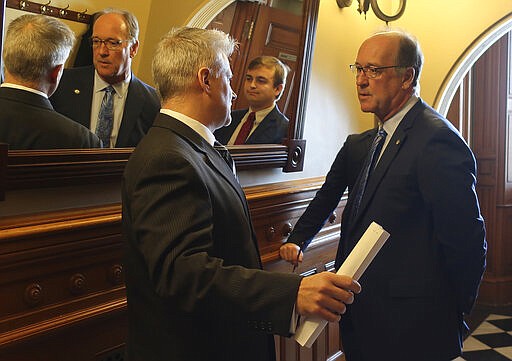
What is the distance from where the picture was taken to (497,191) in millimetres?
5371

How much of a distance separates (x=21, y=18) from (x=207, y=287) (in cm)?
85

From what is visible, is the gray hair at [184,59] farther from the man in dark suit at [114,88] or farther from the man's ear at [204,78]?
the man in dark suit at [114,88]

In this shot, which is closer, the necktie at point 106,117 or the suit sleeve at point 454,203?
the necktie at point 106,117

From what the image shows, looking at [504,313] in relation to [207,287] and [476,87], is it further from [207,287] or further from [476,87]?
[207,287]

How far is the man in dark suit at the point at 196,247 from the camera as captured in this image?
119 cm

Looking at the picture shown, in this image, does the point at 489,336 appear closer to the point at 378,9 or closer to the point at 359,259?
the point at 378,9

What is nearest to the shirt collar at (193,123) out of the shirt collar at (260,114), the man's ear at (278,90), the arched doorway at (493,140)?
the shirt collar at (260,114)

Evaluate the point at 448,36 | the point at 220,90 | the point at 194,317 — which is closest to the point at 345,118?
the point at 448,36

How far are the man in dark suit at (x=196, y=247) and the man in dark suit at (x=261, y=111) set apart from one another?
0.75 meters

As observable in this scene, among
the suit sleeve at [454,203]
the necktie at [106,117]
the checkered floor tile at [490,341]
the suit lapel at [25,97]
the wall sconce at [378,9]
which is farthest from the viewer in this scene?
the checkered floor tile at [490,341]

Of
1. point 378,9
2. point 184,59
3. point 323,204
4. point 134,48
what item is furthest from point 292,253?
point 378,9

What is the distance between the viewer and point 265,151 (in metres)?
2.54

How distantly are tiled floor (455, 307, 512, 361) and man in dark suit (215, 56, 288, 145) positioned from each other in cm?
251

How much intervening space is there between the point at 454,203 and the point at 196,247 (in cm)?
109
